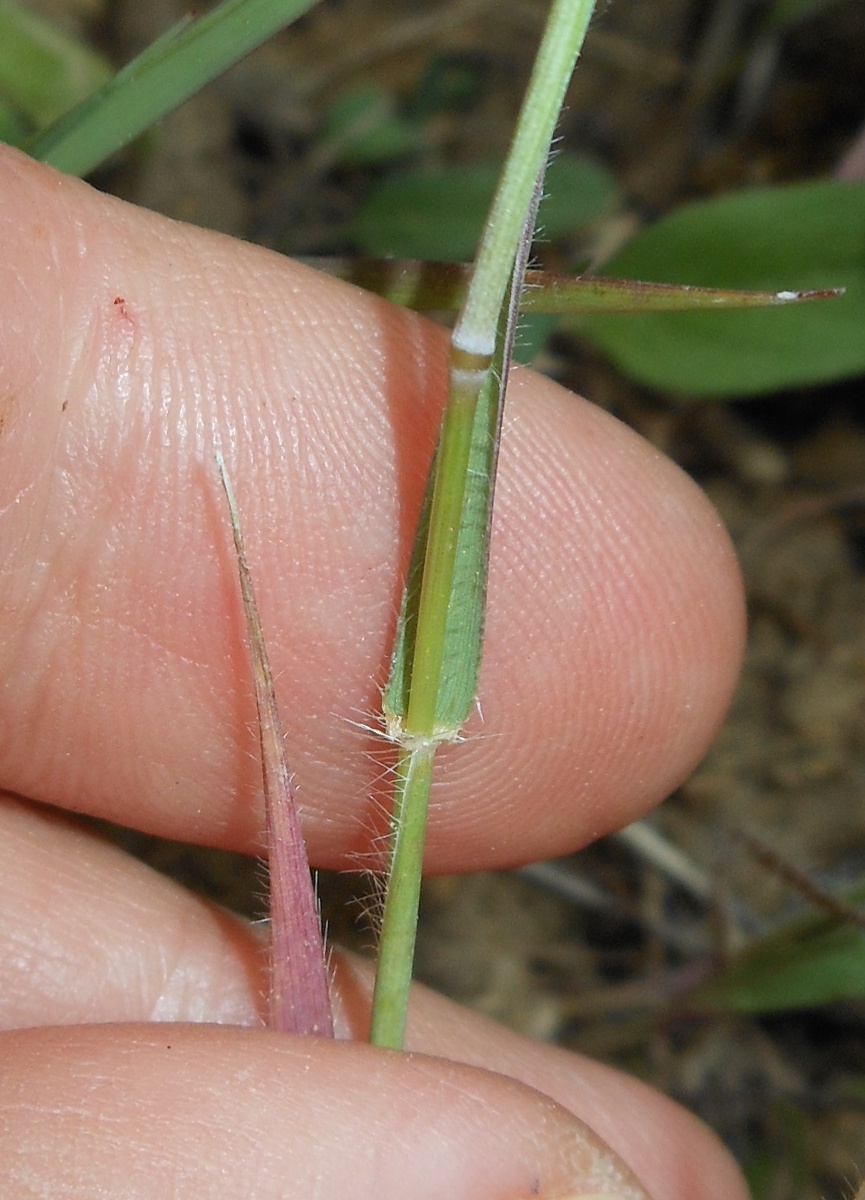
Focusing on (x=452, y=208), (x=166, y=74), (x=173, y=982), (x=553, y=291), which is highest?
(x=452, y=208)

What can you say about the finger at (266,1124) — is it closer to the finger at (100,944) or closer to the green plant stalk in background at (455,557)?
the green plant stalk in background at (455,557)

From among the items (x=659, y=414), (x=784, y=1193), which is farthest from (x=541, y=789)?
(x=659, y=414)

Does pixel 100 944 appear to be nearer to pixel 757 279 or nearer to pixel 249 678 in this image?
pixel 249 678

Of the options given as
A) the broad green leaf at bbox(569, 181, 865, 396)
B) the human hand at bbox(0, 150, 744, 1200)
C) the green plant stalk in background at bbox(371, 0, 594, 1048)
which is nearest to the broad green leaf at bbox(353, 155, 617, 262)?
the broad green leaf at bbox(569, 181, 865, 396)

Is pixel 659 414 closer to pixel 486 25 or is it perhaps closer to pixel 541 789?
pixel 486 25

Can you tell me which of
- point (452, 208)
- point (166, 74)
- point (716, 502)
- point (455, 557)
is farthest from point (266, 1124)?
point (716, 502)

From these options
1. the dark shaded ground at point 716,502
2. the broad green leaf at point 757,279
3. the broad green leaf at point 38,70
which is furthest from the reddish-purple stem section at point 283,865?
the broad green leaf at point 757,279
